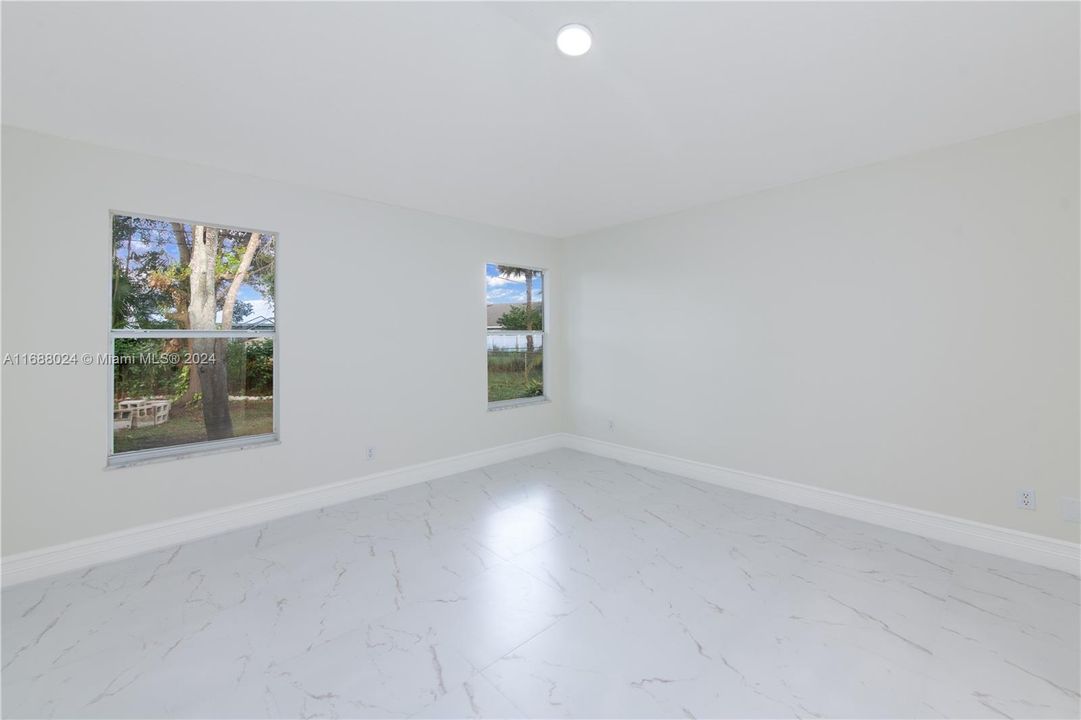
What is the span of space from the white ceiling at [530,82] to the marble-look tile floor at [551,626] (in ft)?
8.41

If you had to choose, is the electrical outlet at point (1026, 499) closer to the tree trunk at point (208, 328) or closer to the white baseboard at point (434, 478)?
the white baseboard at point (434, 478)

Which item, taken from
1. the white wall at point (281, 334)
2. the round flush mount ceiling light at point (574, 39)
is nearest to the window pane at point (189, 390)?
the white wall at point (281, 334)

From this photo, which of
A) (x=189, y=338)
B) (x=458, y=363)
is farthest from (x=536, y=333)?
(x=189, y=338)

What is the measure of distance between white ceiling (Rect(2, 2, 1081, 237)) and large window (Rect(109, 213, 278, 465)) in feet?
1.93

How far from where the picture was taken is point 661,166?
3.10 meters

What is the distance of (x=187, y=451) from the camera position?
297 cm

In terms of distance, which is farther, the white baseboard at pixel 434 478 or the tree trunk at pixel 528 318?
the tree trunk at pixel 528 318

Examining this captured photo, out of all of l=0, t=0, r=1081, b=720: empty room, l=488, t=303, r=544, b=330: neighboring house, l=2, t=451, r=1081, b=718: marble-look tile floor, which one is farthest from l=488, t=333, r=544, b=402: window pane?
l=2, t=451, r=1081, b=718: marble-look tile floor

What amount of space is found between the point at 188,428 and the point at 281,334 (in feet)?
2.89

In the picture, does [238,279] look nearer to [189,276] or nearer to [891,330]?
[189,276]

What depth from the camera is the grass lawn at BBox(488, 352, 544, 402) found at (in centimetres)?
477

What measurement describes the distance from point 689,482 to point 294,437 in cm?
340

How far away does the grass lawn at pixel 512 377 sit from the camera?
15.7 ft

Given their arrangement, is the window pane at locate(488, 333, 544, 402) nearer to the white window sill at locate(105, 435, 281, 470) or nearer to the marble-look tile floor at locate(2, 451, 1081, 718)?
the marble-look tile floor at locate(2, 451, 1081, 718)
